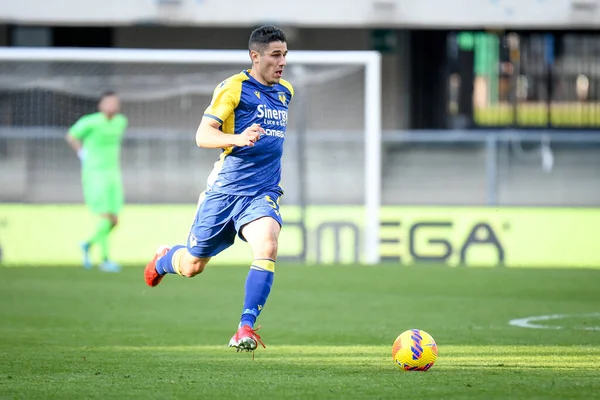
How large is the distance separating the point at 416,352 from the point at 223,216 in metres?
1.87

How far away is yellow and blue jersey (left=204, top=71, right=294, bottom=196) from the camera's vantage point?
8195 mm

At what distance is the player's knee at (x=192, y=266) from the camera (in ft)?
28.7

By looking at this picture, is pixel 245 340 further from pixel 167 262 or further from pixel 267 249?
pixel 167 262

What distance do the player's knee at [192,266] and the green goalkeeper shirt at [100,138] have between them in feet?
26.4

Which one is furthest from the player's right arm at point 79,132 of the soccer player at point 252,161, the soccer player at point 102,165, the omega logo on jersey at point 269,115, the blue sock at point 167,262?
the omega logo on jersey at point 269,115

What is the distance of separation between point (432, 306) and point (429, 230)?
5852 millimetres

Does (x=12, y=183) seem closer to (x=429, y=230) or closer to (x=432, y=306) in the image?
(x=429, y=230)

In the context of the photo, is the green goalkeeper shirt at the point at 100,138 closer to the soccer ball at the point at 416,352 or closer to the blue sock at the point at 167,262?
the blue sock at the point at 167,262

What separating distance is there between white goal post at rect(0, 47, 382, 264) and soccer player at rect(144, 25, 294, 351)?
354 inches

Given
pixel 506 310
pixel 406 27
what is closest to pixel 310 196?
pixel 406 27

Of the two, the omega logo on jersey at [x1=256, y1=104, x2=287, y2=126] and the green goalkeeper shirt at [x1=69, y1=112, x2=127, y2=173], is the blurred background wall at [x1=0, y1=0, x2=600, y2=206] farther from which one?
the omega logo on jersey at [x1=256, y1=104, x2=287, y2=126]

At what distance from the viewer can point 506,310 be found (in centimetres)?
1175

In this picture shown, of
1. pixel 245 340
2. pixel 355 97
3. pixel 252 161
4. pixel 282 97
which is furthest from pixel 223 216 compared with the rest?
pixel 355 97

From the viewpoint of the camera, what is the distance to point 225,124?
27.1 feet
